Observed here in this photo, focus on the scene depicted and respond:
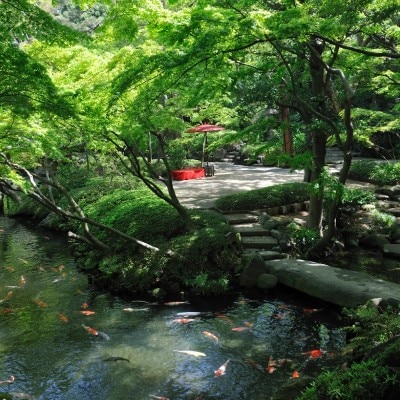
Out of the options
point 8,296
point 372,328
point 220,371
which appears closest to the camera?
point 372,328

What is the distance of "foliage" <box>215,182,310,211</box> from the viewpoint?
13.6m

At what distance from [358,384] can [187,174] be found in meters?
18.5

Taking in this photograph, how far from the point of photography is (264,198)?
13.9 metres

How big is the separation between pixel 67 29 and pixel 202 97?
340cm

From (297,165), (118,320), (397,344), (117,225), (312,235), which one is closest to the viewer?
(397,344)

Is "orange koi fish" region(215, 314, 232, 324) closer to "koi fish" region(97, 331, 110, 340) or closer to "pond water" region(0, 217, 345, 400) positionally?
"pond water" region(0, 217, 345, 400)

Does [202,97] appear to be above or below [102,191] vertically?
above

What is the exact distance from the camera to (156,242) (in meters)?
11.0

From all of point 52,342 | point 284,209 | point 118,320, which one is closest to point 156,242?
point 118,320

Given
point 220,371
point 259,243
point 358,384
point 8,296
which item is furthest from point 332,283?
point 8,296

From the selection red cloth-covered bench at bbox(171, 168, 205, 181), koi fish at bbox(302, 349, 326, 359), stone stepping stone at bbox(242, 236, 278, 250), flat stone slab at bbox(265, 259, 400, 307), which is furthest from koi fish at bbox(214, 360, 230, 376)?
red cloth-covered bench at bbox(171, 168, 205, 181)

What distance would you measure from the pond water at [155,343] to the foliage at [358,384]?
196cm

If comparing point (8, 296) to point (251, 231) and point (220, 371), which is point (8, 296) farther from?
point (251, 231)

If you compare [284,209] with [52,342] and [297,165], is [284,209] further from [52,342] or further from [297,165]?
[52,342]
